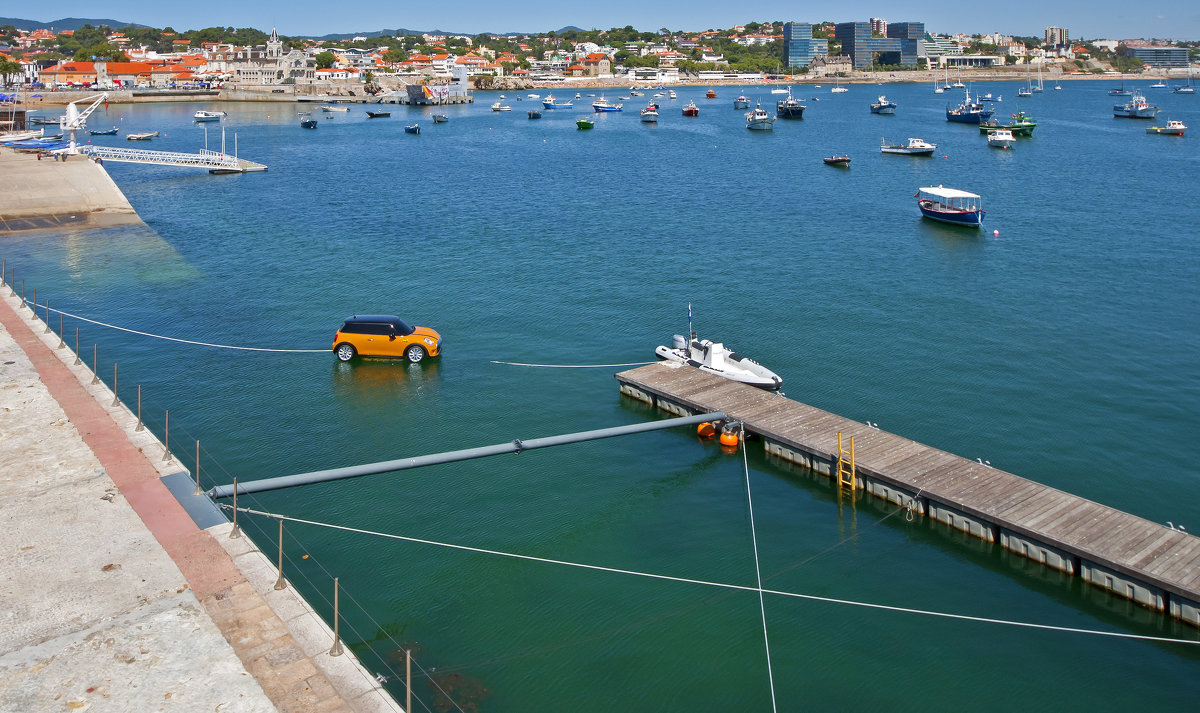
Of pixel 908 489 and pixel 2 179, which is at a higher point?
pixel 2 179

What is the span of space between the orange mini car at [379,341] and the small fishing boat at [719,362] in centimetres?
1026

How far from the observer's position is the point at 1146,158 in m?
118

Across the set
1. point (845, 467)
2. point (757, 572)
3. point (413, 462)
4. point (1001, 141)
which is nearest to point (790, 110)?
point (1001, 141)

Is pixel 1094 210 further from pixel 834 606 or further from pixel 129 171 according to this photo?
pixel 129 171

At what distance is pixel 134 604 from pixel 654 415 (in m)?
20.0

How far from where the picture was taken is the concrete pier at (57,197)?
7044cm

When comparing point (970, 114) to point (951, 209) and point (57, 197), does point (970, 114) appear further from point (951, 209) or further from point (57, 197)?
point (57, 197)

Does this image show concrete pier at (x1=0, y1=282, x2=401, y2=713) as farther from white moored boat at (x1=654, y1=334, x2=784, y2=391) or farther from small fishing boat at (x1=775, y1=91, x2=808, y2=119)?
small fishing boat at (x1=775, y1=91, x2=808, y2=119)

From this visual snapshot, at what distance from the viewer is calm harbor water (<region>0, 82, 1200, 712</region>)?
70.5 feet

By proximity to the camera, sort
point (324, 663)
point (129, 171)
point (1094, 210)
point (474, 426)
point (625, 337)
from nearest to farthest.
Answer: point (324, 663)
point (474, 426)
point (625, 337)
point (1094, 210)
point (129, 171)

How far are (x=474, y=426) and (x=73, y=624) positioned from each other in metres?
16.8

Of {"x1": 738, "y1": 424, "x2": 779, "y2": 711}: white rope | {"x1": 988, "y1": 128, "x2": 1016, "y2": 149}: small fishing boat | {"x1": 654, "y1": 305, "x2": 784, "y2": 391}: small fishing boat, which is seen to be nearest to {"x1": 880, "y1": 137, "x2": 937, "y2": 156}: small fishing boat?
{"x1": 988, "y1": 128, "x2": 1016, "y2": 149}: small fishing boat

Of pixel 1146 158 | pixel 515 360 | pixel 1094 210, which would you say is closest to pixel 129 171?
pixel 515 360

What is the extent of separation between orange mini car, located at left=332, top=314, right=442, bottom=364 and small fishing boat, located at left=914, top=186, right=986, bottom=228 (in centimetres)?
4653
